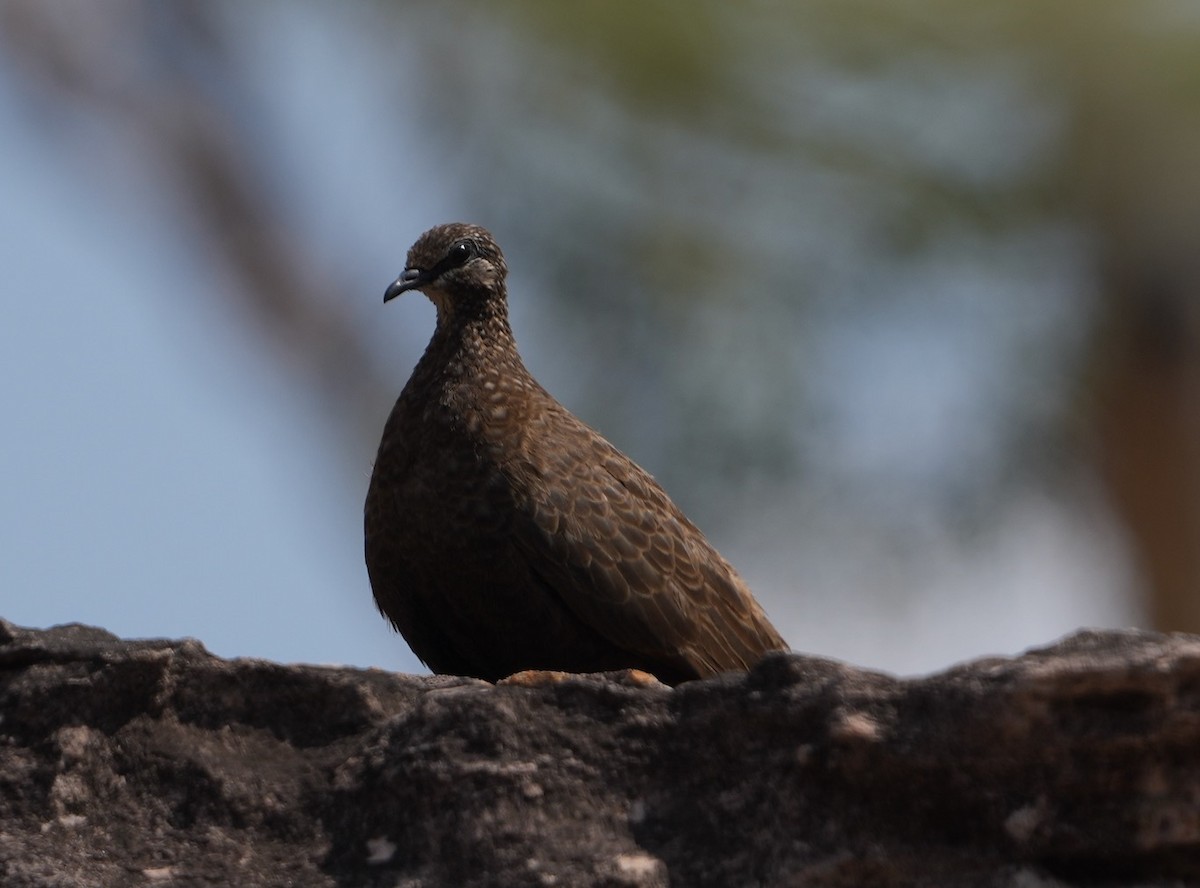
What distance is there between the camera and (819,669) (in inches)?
124

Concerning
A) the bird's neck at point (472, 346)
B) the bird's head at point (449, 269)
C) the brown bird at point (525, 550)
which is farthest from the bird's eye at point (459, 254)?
the brown bird at point (525, 550)

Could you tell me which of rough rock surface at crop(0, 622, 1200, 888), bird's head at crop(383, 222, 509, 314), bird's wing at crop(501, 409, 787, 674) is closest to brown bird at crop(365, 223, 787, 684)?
bird's wing at crop(501, 409, 787, 674)

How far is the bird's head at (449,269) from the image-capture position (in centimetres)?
544

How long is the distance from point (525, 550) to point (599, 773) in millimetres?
1537

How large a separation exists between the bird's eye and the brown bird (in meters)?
0.36

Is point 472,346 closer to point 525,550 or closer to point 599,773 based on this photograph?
point 525,550

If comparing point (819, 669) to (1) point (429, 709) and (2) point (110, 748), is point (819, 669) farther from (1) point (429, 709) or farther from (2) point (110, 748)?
(2) point (110, 748)

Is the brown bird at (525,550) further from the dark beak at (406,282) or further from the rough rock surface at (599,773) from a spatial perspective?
the rough rock surface at (599,773)

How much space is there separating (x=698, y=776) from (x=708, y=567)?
2004 millimetres

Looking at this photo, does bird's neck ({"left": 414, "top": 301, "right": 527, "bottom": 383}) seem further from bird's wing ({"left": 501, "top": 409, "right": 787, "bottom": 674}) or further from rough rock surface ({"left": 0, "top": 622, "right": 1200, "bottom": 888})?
rough rock surface ({"left": 0, "top": 622, "right": 1200, "bottom": 888})

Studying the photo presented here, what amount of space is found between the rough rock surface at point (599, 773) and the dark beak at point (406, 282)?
200 cm

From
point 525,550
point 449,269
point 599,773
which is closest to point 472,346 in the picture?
point 449,269

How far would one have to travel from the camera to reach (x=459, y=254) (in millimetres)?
5484

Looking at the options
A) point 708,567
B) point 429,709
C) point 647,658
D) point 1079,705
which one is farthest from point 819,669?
point 708,567
